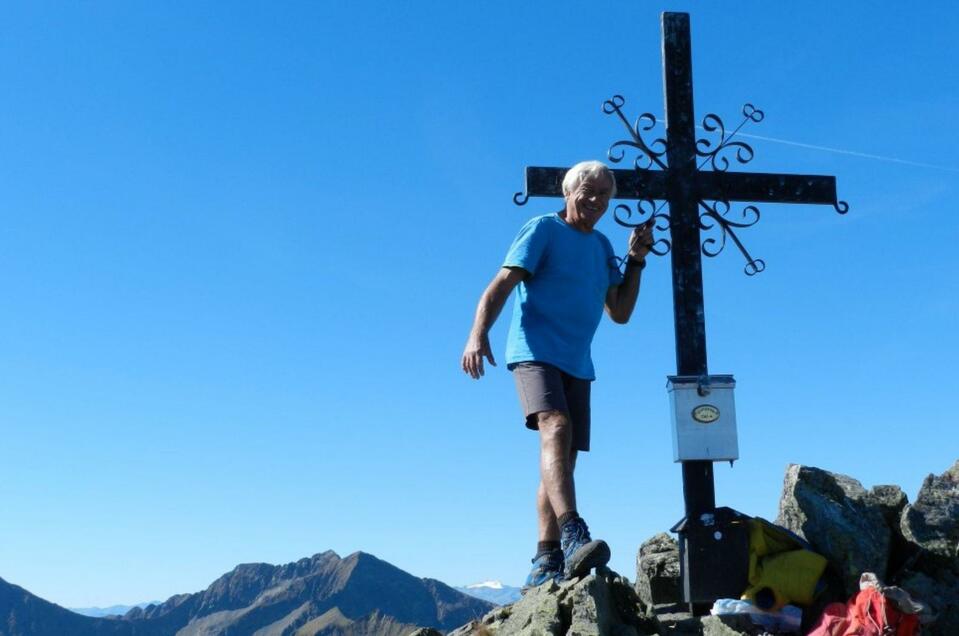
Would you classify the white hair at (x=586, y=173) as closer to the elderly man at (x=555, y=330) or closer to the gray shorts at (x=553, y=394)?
the elderly man at (x=555, y=330)

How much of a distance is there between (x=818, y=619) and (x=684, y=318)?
280cm

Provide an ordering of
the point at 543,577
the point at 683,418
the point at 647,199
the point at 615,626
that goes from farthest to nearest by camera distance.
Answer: the point at 647,199 < the point at 683,418 < the point at 543,577 < the point at 615,626

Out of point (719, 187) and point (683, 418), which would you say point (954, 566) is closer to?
point (683, 418)

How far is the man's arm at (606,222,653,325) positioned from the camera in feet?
27.7

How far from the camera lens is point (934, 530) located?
26.4 feet

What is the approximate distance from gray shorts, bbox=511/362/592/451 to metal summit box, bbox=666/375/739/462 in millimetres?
1306

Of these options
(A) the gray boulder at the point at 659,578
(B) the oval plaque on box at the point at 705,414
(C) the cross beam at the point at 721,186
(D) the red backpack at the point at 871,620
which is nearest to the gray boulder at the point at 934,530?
(D) the red backpack at the point at 871,620

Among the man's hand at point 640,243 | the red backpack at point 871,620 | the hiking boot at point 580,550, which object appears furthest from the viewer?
the man's hand at point 640,243

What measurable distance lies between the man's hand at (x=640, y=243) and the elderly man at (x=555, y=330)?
50 cm

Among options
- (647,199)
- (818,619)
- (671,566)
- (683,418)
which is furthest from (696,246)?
(818,619)

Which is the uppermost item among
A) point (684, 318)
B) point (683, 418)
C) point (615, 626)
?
point (684, 318)

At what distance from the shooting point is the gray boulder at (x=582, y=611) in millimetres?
6508

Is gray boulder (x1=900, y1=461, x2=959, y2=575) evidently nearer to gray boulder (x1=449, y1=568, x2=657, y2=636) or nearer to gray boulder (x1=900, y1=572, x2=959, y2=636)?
gray boulder (x1=900, y1=572, x2=959, y2=636)

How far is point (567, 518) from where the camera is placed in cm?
703
